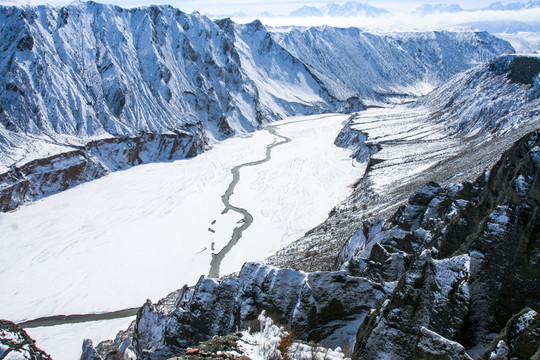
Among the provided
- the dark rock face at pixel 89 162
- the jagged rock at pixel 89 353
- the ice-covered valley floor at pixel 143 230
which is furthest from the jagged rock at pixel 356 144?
the jagged rock at pixel 89 353

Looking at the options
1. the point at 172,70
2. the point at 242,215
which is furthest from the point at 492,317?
the point at 172,70

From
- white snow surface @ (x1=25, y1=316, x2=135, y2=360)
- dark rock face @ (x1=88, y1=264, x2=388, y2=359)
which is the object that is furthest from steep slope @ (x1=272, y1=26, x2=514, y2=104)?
dark rock face @ (x1=88, y1=264, x2=388, y2=359)

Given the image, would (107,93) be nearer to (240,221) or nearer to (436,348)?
(240,221)

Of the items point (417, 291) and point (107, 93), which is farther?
point (107, 93)

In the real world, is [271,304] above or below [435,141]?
below

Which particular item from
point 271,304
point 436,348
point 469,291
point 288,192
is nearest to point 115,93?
point 288,192
